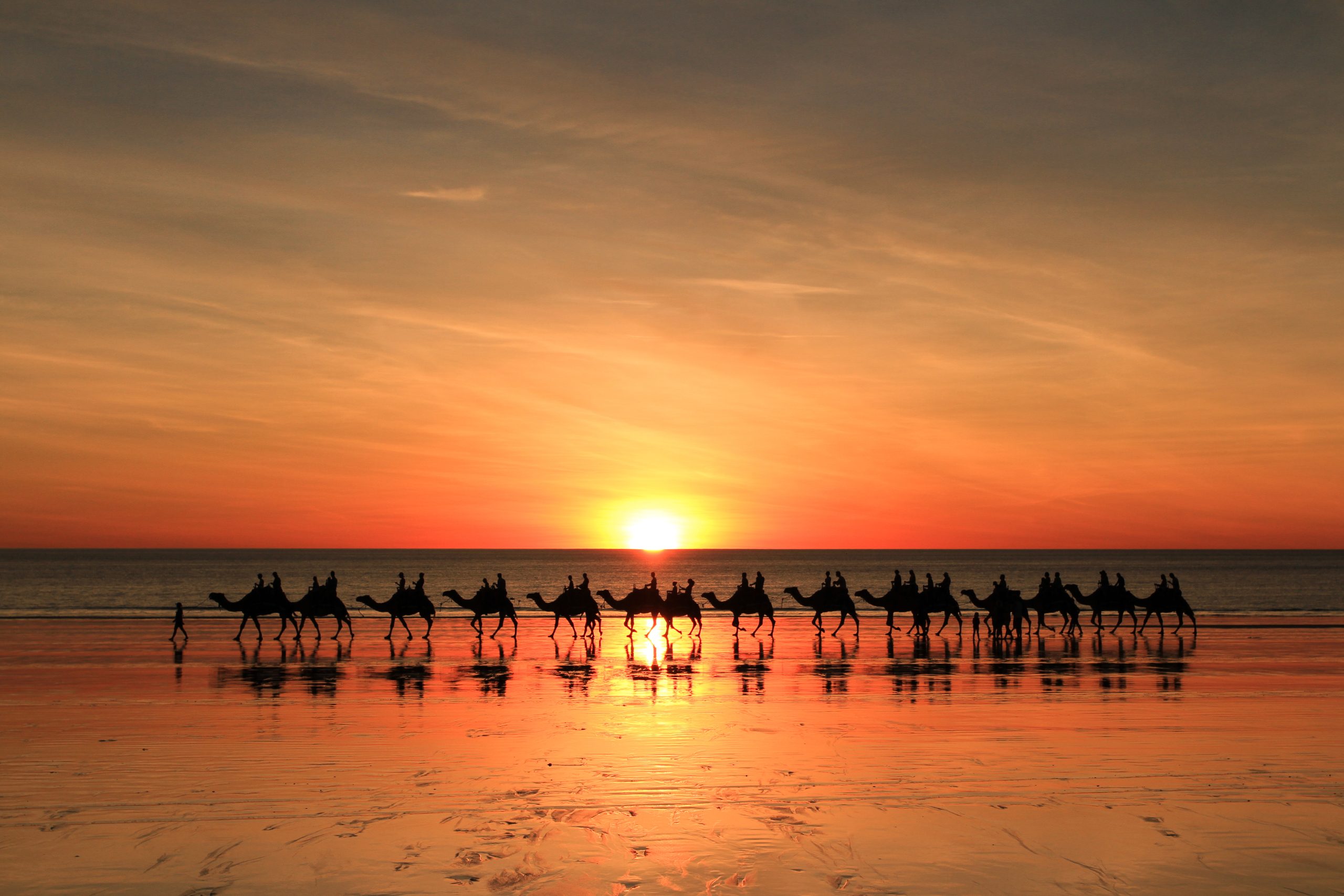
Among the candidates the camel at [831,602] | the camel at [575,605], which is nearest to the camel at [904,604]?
the camel at [831,602]

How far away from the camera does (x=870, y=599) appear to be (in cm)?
3400

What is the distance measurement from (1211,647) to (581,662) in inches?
658

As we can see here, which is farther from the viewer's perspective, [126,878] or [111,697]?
[111,697]

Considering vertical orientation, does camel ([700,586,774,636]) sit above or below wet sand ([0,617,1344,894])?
above

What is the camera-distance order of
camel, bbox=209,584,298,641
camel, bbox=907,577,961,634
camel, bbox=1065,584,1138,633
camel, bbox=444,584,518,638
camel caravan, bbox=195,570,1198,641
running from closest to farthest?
camel, bbox=209,584,298,641 < camel caravan, bbox=195,570,1198,641 < camel, bbox=444,584,518,638 < camel, bbox=907,577,961,634 < camel, bbox=1065,584,1138,633

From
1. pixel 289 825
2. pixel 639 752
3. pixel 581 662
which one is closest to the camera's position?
pixel 289 825

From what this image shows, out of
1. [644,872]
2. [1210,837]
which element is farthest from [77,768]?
[1210,837]

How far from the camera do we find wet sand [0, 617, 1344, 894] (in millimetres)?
8750

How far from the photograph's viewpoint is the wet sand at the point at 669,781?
8750 millimetres

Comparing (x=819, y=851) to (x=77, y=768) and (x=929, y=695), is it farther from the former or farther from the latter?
(x=929, y=695)

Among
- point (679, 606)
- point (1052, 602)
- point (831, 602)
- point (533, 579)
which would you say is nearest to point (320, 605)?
point (679, 606)

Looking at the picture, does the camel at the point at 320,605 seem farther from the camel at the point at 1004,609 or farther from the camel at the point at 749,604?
the camel at the point at 1004,609

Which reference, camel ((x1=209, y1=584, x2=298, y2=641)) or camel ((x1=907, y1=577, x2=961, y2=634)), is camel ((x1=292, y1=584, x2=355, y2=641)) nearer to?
camel ((x1=209, y1=584, x2=298, y2=641))

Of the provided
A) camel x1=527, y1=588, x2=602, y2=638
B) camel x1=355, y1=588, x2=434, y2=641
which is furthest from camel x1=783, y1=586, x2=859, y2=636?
camel x1=355, y1=588, x2=434, y2=641
